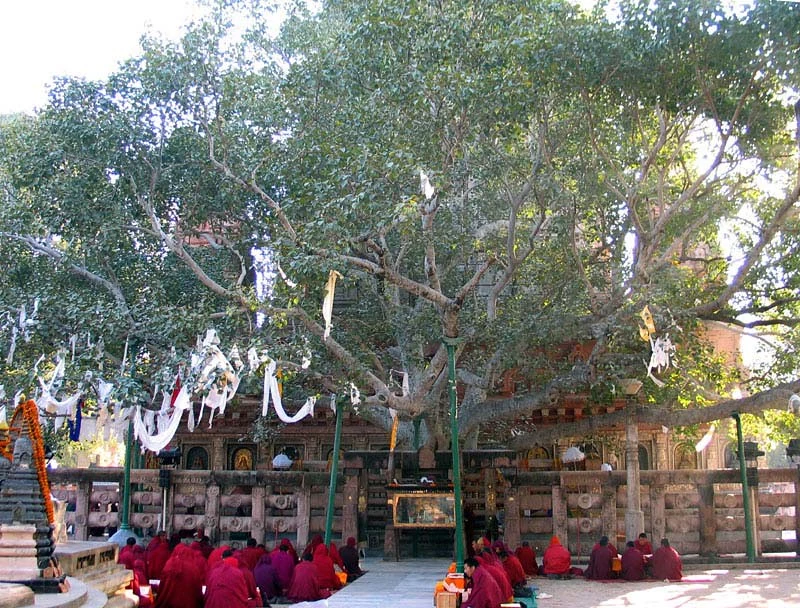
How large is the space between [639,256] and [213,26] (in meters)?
10.1

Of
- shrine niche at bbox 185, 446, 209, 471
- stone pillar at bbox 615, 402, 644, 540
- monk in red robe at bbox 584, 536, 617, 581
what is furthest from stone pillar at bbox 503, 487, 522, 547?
shrine niche at bbox 185, 446, 209, 471

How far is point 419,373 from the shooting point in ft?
65.8

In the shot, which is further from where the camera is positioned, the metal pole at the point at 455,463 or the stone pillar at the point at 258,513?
the stone pillar at the point at 258,513

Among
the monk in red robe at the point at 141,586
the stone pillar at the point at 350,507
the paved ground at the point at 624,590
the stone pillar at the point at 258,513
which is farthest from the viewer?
the stone pillar at the point at 258,513

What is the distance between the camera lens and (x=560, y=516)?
18.6 m

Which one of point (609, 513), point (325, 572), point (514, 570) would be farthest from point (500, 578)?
point (609, 513)

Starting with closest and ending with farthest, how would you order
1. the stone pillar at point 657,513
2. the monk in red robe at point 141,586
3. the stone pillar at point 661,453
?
the monk in red robe at point 141,586 < the stone pillar at point 657,513 < the stone pillar at point 661,453

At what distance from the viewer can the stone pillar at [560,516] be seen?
1856 cm

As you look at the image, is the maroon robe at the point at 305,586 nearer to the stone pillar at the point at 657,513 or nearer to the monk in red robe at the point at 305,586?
the monk in red robe at the point at 305,586

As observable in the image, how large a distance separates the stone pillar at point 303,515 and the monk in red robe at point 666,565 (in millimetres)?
7519

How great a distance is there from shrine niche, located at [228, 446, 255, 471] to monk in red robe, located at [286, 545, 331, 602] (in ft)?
43.8

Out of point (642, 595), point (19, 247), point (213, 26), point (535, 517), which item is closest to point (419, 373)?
point (535, 517)

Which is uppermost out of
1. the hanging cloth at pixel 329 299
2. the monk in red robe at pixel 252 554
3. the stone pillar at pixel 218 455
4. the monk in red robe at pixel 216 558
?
the hanging cloth at pixel 329 299

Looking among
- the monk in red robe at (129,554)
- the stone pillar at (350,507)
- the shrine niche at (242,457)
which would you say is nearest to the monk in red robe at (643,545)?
the stone pillar at (350,507)
